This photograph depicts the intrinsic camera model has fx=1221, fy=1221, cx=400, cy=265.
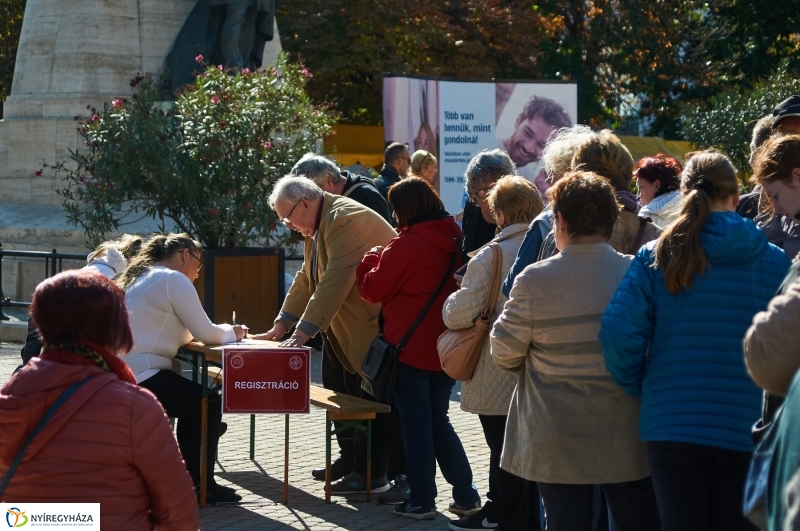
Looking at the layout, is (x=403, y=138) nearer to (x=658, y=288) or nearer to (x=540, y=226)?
(x=540, y=226)

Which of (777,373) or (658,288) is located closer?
(777,373)

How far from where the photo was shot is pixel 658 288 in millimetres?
3873

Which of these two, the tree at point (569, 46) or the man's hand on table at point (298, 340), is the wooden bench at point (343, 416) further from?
the tree at point (569, 46)

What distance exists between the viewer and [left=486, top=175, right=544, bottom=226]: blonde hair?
533 centimetres

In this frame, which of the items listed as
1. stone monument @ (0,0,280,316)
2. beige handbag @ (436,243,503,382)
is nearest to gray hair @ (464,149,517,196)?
beige handbag @ (436,243,503,382)

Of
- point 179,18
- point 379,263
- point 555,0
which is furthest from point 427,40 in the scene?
point 379,263

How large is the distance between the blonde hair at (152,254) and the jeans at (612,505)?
282 centimetres

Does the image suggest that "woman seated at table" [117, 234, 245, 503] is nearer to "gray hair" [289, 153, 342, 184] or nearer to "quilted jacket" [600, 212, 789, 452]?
"gray hair" [289, 153, 342, 184]

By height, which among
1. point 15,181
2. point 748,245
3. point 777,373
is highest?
point 15,181

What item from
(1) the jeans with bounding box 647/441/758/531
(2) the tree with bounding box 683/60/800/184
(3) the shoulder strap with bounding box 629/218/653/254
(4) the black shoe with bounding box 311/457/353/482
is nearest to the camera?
(1) the jeans with bounding box 647/441/758/531

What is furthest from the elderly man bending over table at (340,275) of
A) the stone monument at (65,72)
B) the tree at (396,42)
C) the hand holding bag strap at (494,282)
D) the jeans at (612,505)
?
the tree at (396,42)

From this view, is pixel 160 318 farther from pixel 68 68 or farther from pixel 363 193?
pixel 68 68

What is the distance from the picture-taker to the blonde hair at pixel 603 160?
4875mm

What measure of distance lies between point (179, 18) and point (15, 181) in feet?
9.84
